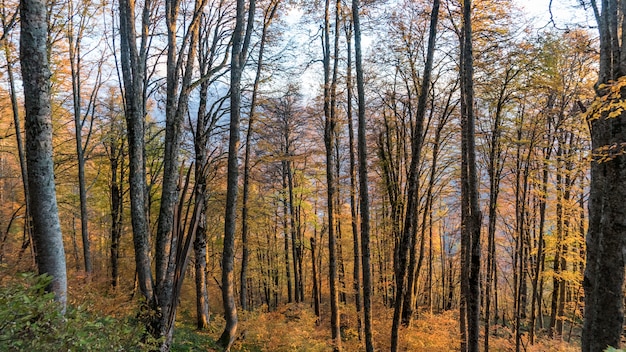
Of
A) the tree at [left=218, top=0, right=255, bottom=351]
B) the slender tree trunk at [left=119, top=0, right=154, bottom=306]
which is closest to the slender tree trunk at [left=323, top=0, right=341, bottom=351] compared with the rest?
the tree at [left=218, top=0, right=255, bottom=351]

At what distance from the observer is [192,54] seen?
18.5 feet

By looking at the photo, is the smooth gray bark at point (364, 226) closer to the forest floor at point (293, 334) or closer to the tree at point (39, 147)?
the forest floor at point (293, 334)

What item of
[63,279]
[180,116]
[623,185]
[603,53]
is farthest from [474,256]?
[63,279]

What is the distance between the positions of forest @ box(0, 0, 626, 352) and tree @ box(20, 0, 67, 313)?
0.02 m

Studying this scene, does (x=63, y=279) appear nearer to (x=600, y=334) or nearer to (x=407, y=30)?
(x=600, y=334)

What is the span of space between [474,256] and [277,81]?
904 cm

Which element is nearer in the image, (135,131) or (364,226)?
(135,131)

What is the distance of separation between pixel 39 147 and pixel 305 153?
29.1ft

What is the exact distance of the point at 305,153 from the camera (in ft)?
38.8

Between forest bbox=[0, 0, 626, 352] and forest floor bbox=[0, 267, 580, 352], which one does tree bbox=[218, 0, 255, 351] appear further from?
forest floor bbox=[0, 267, 580, 352]

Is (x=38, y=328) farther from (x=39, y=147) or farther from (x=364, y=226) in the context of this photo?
(x=364, y=226)

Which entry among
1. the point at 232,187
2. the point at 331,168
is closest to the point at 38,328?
the point at 232,187

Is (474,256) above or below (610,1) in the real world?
below

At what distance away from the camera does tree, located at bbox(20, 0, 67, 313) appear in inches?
130
